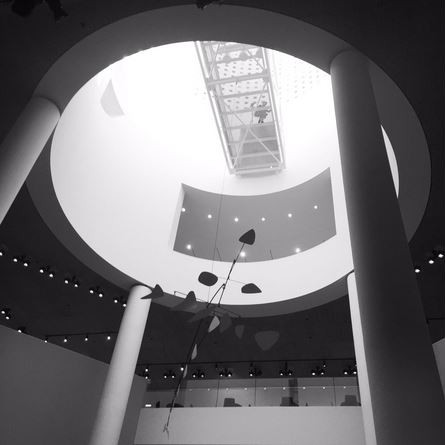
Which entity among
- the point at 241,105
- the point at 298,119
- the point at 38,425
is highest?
the point at 298,119

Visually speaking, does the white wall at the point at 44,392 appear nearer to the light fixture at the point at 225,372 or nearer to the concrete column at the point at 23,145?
the concrete column at the point at 23,145

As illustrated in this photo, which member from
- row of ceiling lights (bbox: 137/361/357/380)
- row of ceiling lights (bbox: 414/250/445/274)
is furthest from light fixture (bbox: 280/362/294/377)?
row of ceiling lights (bbox: 414/250/445/274)

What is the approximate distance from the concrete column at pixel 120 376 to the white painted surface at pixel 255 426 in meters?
2.87

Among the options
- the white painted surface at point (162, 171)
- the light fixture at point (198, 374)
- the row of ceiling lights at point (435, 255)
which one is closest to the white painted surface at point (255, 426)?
the white painted surface at point (162, 171)

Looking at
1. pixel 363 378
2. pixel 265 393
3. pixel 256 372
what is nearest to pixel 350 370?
pixel 265 393

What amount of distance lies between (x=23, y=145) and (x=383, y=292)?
4696 mm

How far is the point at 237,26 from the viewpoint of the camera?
521 centimetres

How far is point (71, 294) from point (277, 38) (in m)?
10.3

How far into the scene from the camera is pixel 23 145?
17.5 feet

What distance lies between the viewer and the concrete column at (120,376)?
27.2ft

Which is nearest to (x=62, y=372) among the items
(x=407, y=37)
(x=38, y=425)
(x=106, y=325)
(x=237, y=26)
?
(x=38, y=425)

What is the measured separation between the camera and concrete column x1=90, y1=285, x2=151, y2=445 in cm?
829

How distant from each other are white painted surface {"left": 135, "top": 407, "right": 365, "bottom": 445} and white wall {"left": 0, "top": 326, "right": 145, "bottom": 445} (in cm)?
134

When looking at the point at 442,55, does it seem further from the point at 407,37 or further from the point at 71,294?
the point at 71,294
